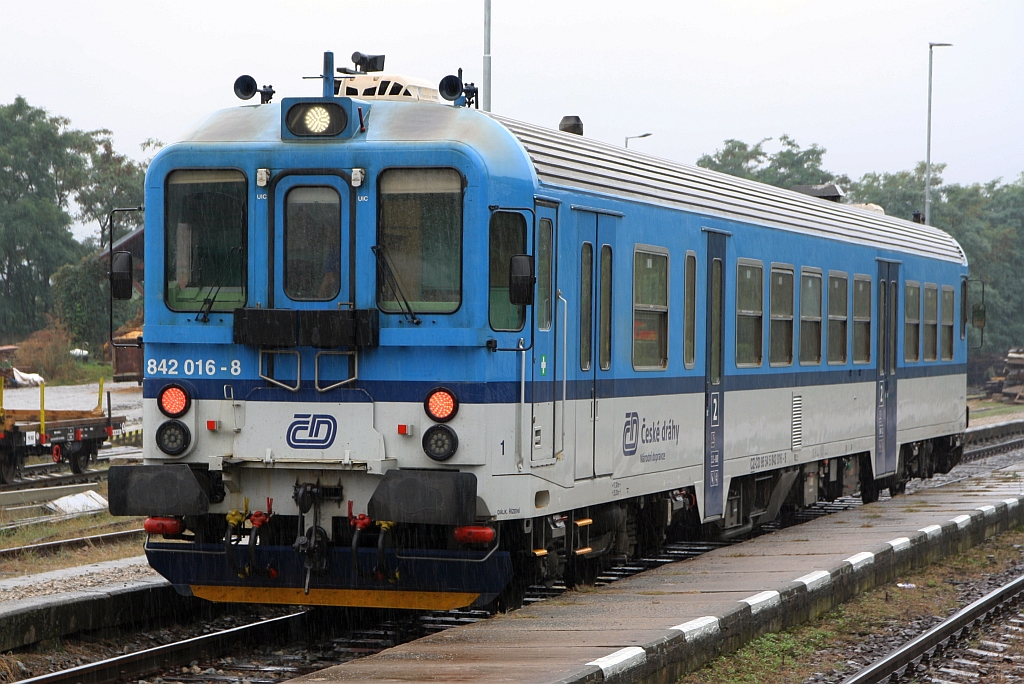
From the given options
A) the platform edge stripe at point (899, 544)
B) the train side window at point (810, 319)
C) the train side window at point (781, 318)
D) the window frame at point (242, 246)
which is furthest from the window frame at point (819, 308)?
the window frame at point (242, 246)

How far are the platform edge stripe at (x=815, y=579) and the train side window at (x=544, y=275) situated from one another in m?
2.51

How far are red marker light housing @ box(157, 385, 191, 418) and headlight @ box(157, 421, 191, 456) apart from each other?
66mm

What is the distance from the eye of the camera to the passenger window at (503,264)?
8.55m

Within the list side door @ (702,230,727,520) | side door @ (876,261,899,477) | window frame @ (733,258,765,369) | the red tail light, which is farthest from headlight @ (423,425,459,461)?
side door @ (876,261,899,477)

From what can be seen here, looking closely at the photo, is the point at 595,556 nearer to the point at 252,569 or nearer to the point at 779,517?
the point at 252,569

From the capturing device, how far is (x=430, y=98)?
9.70 meters

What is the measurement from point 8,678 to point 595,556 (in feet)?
14.7

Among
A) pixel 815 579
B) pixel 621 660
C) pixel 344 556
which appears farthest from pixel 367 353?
pixel 815 579

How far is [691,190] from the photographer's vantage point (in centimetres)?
1188

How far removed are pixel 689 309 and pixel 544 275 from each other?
109 inches

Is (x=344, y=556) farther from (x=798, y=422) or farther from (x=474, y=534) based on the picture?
(x=798, y=422)

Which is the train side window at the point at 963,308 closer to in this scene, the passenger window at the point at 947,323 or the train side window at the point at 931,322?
the passenger window at the point at 947,323

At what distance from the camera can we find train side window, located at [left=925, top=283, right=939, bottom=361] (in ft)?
59.3

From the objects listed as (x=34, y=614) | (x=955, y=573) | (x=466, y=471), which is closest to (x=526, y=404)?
(x=466, y=471)
